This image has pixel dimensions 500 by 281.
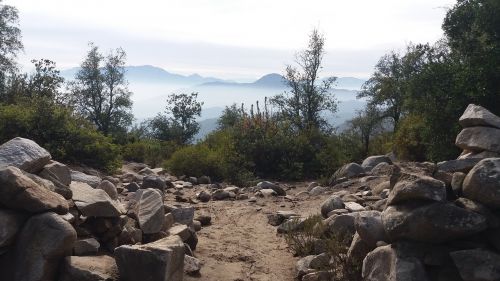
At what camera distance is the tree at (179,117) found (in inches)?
1631

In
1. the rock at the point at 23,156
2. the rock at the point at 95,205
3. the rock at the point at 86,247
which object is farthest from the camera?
the rock at the point at 23,156

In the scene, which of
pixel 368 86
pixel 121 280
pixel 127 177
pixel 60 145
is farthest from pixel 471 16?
pixel 368 86

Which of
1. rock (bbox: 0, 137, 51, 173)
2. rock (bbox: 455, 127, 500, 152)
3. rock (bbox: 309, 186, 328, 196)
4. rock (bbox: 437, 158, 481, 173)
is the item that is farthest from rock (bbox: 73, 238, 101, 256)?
rock (bbox: 309, 186, 328, 196)

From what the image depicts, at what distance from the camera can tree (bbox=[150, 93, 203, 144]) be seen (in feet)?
136

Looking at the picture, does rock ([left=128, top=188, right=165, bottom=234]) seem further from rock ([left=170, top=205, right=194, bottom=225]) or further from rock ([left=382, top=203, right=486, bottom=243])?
rock ([left=382, top=203, right=486, bottom=243])

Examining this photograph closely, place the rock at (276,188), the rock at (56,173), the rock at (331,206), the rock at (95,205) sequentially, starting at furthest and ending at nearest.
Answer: the rock at (276,188), the rock at (331,206), the rock at (56,173), the rock at (95,205)

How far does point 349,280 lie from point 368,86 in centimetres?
3383

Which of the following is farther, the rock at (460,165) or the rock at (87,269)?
the rock at (460,165)

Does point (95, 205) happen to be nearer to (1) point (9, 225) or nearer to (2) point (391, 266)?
(1) point (9, 225)

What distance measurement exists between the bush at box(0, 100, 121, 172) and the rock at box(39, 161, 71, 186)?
549 cm

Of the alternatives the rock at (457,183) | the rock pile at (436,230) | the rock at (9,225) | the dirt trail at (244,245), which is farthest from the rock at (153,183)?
the rock at (457,183)

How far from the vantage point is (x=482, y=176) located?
5496mm

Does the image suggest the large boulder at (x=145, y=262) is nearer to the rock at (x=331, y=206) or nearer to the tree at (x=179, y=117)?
the rock at (x=331, y=206)

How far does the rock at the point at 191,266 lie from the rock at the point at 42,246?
154cm
